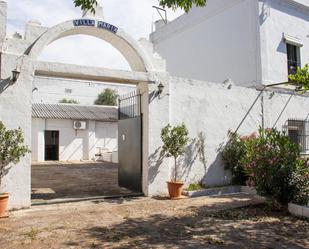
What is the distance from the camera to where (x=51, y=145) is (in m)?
24.9

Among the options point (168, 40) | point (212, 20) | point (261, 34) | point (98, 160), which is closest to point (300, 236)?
point (261, 34)

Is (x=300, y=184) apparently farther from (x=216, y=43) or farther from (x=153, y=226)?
(x=216, y=43)

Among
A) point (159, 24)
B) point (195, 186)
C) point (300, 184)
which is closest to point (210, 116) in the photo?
point (195, 186)

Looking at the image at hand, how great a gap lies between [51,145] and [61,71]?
17901 mm

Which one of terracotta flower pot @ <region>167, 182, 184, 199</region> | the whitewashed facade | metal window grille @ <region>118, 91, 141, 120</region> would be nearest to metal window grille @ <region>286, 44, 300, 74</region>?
the whitewashed facade

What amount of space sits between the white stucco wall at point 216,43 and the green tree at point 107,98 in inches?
610

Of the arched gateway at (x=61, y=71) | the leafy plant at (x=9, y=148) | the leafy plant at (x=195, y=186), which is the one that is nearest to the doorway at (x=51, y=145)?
the arched gateway at (x=61, y=71)

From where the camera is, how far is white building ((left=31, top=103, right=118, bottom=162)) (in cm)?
2400

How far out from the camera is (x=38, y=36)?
8.10 metres

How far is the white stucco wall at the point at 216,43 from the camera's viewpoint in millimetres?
13547

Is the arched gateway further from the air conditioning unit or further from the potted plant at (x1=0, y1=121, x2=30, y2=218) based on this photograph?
the air conditioning unit

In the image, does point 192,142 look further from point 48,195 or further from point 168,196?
point 48,195

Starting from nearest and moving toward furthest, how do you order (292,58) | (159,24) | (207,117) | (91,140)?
(207,117) → (292,58) → (159,24) → (91,140)

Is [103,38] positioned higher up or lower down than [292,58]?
lower down
